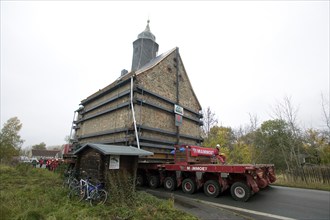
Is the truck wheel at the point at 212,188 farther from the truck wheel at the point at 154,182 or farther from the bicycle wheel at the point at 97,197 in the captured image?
the bicycle wheel at the point at 97,197

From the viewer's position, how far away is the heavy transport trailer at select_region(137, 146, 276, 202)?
21.1 feet

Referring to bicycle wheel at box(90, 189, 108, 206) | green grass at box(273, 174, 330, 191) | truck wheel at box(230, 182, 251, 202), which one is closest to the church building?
bicycle wheel at box(90, 189, 108, 206)

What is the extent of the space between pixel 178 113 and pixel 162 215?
8088mm

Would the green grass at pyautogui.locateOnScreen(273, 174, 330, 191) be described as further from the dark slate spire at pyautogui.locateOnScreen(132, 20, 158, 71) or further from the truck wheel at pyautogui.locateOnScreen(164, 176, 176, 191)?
the dark slate spire at pyautogui.locateOnScreen(132, 20, 158, 71)

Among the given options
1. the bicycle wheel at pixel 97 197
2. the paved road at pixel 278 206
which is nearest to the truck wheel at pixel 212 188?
the paved road at pixel 278 206

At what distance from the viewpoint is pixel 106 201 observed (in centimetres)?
568

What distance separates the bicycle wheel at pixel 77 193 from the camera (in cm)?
604

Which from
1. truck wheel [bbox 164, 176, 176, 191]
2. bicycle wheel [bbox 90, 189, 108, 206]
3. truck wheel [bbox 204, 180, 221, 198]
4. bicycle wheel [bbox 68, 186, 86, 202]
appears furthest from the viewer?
truck wheel [bbox 164, 176, 176, 191]

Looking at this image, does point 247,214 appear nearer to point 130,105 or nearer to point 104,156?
point 104,156

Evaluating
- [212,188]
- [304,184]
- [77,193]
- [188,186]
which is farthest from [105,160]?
[304,184]

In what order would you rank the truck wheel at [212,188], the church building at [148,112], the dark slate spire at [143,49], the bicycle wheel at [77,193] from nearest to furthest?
the bicycle wheel at [77,193] < the truck wheel at [212,188] < the church building at [148,112] < the dark slate spire at [143,49]

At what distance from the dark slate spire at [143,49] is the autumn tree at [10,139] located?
24.6 meters

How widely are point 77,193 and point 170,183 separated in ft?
12.3

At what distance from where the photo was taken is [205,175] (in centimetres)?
758
